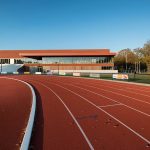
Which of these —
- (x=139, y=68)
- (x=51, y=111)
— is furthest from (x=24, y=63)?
(x=51, y=111)

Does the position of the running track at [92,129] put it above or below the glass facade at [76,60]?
below

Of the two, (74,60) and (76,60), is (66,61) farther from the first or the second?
(76,60)

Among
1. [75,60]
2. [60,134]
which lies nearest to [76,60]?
[75,60]

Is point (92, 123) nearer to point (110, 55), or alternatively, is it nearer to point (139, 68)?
point (110, 55)

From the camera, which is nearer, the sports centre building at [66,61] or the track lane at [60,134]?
the track lane at [60,134]

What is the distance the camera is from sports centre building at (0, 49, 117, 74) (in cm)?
9794

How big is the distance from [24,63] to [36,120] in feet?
310

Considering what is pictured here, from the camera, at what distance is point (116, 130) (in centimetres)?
937

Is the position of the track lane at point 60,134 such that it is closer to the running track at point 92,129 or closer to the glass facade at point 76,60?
the running track at point 92,129

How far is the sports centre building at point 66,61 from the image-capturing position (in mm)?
97938

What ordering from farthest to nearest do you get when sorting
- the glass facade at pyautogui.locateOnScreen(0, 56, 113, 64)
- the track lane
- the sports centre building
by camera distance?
1. the glass facade at pyautogui.locateOnScreen(0, 56, 113, 64)
2. the sports centre building
3. the track lane

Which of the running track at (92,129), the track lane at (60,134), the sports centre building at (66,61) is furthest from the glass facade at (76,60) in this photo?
the track lane at (60,134)

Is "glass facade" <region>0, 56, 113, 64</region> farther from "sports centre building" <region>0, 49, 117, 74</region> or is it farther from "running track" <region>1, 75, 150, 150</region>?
"running track" <region>1, 75, 150, 150</region>

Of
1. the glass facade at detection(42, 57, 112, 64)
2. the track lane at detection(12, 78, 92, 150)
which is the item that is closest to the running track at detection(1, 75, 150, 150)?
the track lane at detection(12, 78, 92, 150)
